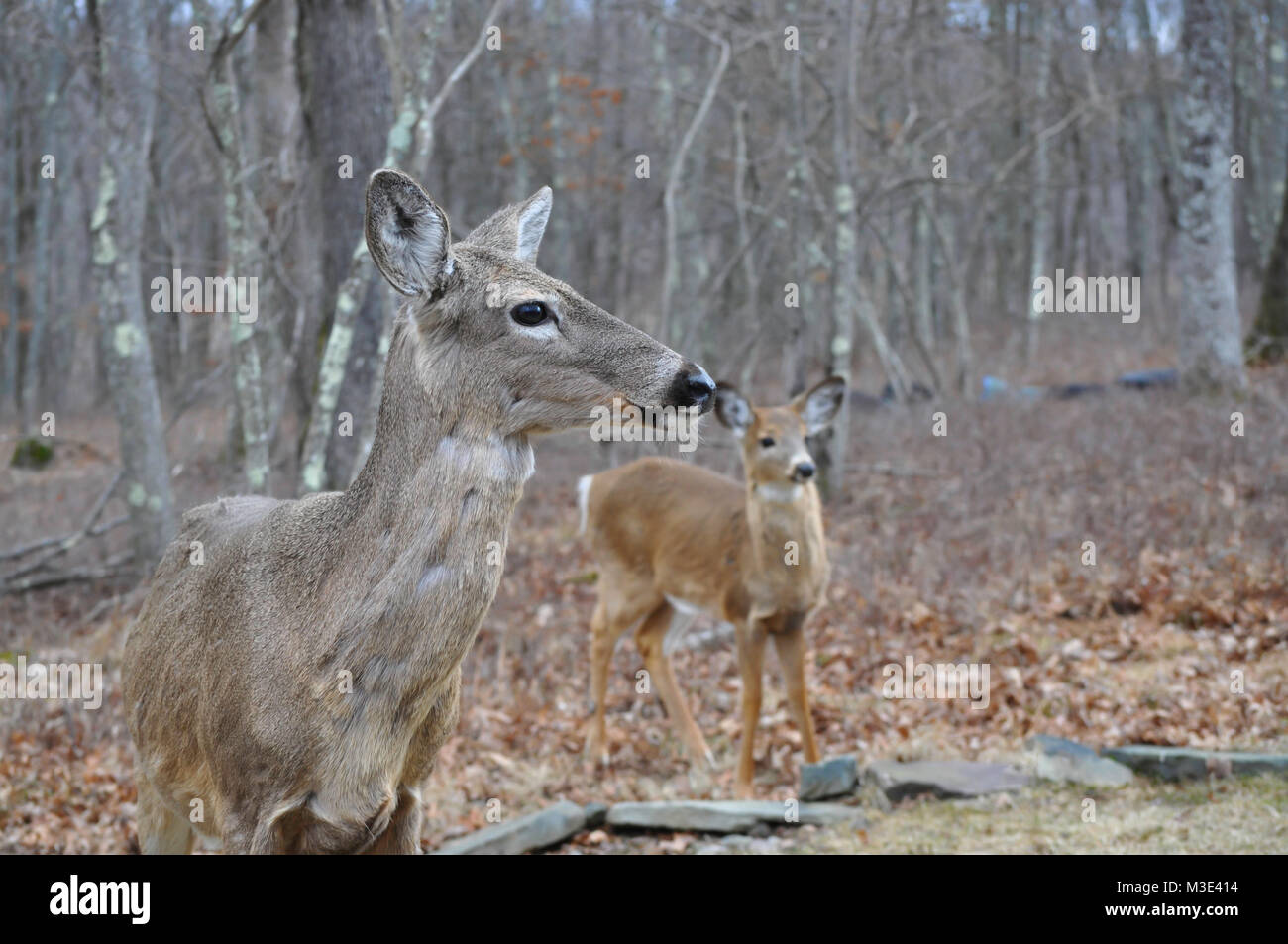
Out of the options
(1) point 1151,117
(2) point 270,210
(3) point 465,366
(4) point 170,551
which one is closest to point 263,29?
(2) point 270,210

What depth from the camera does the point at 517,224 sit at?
172 inches

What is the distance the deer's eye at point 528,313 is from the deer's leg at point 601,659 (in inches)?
214

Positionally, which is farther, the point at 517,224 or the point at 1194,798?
the point at 1194,798

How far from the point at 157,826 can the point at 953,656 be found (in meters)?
6.47

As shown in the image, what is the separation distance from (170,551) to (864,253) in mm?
22642

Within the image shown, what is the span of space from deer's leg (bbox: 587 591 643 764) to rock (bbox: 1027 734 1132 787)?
9.71ft

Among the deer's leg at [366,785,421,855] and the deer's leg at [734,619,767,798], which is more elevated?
the deer's leg at [366,785,421,855]

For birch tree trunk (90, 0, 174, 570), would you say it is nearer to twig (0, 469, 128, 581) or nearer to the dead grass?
twig (0, 469, 128, 581)

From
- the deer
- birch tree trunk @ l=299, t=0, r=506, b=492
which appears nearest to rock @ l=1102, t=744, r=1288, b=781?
the deer

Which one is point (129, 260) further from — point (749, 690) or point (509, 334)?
point (509, 334)

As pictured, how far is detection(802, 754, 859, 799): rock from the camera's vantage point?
758cm

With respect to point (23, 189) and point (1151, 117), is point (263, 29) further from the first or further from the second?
point (1151, 117)
